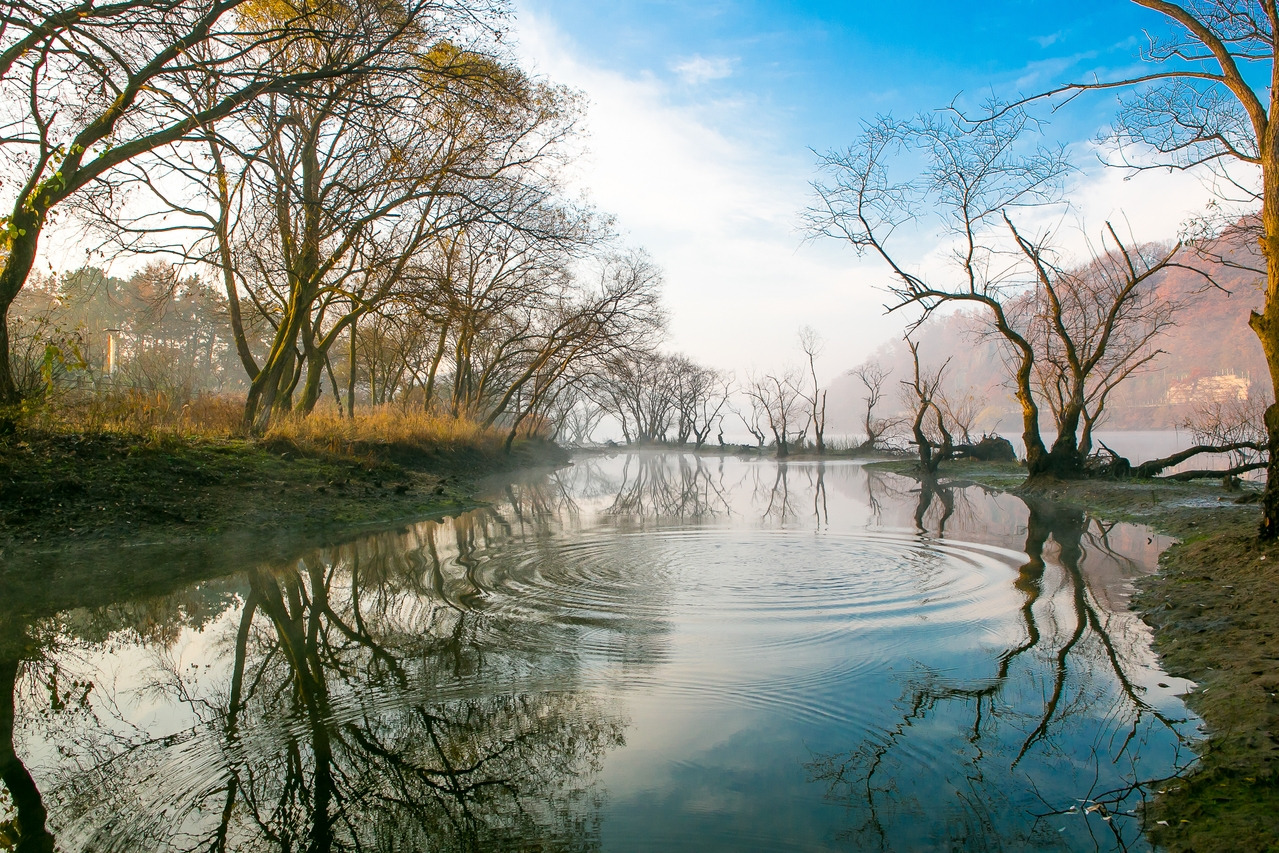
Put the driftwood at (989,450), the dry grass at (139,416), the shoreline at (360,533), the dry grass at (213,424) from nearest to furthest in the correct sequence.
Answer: the shoreline at (360,533)
the dry grass at (139,416)
the dry grass at (213,424)
the driftwood at (989,450)

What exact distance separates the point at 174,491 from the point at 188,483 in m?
0.39

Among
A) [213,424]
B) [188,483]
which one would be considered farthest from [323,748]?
[213,424]

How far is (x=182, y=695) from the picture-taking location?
4.09m

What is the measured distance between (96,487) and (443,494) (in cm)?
712

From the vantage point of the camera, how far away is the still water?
2748 millimetres

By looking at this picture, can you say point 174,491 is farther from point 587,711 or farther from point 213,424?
point 587,711

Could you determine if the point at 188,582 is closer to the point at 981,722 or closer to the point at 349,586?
the point at 349,586

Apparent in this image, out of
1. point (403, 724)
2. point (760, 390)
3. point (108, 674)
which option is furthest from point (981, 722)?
point (760, 390)

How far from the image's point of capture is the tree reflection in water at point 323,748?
2.68 m

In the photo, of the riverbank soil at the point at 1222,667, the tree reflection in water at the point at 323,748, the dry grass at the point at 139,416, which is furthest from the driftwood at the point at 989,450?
the tree reflection in water at the point at 323,748

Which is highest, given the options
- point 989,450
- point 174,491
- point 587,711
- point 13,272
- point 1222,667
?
point 13,272

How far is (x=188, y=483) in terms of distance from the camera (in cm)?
1021

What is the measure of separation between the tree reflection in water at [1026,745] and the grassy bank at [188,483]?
8.85 m

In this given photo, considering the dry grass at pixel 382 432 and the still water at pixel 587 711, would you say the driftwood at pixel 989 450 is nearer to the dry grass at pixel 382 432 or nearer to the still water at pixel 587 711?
the dry grass at pixel 382 432
